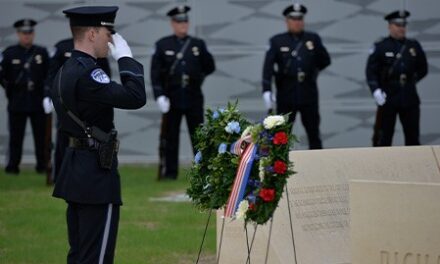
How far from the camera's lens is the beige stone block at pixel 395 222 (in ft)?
22.5

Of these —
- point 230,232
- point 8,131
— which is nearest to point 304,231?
point 230,232

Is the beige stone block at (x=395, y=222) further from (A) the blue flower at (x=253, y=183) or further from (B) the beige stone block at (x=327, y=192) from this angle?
(B) the beige stone block at (x=327, y=192)

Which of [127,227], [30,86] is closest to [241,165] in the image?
[127,227]

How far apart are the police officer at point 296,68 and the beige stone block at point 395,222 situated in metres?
8.25

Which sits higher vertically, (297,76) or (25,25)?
(25,25)

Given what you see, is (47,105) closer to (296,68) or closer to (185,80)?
(185,80)

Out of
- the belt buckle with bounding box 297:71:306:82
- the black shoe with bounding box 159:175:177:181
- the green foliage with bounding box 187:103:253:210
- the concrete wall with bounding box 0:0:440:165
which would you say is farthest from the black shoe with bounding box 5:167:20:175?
the green foliage with bounding box 187:103:253:210

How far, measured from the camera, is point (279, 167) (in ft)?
22.7

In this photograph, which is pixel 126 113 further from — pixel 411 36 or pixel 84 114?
pixel 84 114

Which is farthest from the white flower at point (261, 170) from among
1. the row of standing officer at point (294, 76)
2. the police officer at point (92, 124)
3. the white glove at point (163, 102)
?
the white glove at point (163, 102)

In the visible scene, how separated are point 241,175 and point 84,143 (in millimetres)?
1069

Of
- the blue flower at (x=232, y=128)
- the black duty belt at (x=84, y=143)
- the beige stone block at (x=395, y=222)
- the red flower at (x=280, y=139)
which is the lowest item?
the beige stone block at (x=395, y=222)

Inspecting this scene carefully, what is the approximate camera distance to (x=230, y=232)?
8836 millimetres

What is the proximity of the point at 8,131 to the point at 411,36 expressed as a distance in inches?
257
